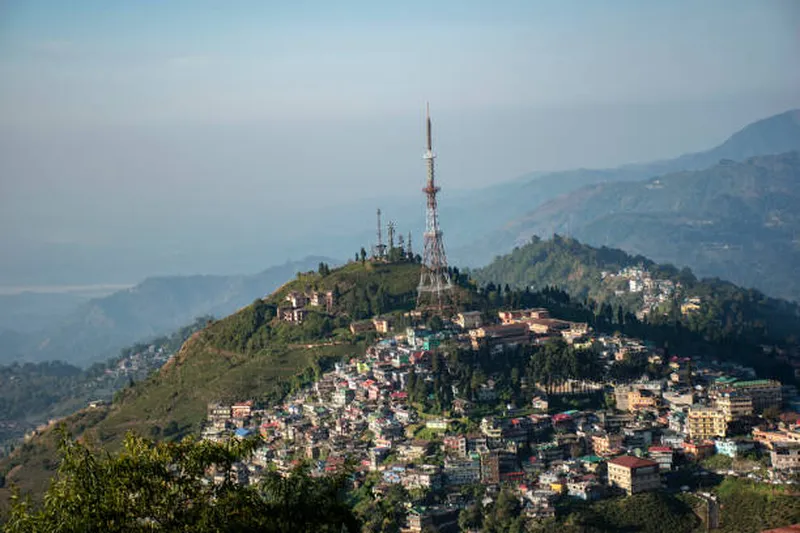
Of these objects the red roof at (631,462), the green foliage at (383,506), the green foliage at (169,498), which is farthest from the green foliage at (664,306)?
the green foliage at (169,498)

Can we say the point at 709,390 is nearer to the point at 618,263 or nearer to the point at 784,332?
the point at 784,332

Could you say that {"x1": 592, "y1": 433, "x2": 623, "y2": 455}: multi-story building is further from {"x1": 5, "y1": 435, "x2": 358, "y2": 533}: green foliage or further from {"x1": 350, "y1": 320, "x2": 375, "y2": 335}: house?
{"x1": 5, "y1": 435, "x2": 358, "y2": 533}: green foliage

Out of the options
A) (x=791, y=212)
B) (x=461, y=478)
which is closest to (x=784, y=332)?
(x=461, y=478)

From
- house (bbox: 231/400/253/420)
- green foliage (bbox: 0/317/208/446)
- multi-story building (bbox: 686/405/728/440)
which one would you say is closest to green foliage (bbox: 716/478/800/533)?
multi-story building (bbox: 686/405/728/440)

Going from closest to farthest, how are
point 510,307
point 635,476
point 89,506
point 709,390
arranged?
point 89,506
point 635,476
point 709,390
point 510,307

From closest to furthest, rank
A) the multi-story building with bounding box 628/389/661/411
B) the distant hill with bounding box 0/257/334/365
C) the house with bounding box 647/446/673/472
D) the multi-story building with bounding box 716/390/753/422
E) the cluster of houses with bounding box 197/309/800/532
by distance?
the cluster of houses with bounding box 197/309/800/532
the house with bounding box 647/446/673/472
the multi-story building with bounding box 716/390/753/422
the multi-story building with bounding box 628/389/661/411
the distant hill with bounding box 0/257/334/365
